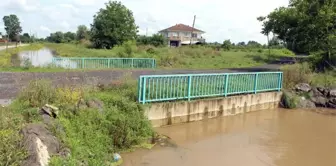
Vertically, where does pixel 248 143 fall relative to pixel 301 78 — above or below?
below

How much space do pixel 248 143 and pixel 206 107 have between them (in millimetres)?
2244

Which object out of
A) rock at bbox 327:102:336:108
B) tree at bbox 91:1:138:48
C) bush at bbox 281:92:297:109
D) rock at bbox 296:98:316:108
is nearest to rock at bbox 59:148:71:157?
bush at bbox 281:92:297:109

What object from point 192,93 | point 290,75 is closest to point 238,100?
point 192,93

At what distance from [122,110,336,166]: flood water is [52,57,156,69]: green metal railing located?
30.1 feet

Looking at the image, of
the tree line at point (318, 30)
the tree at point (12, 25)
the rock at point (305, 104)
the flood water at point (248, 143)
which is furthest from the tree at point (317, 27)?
the tree at point (12, 25)

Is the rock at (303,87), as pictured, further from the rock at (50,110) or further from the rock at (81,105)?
the rock at (50,110)

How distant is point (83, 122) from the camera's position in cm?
595

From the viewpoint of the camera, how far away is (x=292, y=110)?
1250cm

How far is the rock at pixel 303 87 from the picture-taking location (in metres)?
13.4

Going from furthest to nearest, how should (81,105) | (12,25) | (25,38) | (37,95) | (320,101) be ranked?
(25,38) < (12,25) < (320,101) < (81,105) < (37,95)

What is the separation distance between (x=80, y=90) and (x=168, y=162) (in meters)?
2.55

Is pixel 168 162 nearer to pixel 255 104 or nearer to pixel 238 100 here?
pixel 238 100

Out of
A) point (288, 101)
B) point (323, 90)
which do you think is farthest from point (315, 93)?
point (288, 101)

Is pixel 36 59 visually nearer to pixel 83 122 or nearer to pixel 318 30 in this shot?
pixel 318 30
